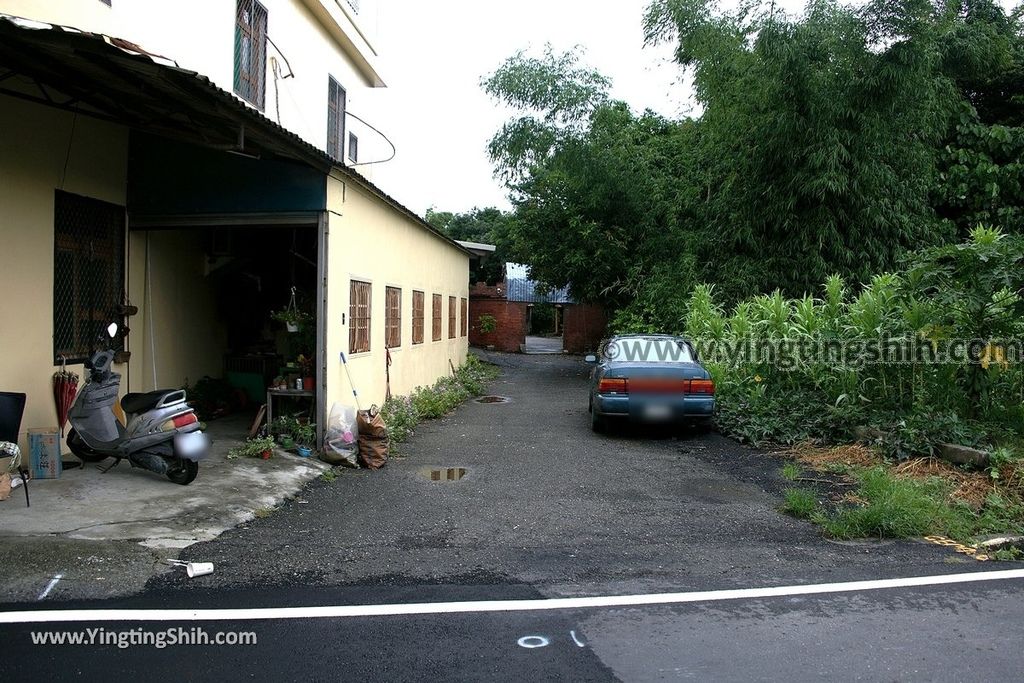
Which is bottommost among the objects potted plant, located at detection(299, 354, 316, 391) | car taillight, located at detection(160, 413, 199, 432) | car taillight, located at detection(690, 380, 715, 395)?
car taillight, located at detection(160, 413, 199, 432)

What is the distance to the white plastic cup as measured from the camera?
4707 millimetres

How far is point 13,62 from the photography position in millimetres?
5996

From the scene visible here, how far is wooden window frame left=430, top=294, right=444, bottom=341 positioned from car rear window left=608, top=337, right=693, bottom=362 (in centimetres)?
556

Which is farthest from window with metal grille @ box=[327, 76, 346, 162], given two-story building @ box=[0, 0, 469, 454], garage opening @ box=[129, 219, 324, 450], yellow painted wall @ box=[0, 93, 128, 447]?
yellow painted wall @ box=[0, 93, 128, 447]

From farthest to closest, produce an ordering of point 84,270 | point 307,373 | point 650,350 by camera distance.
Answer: point 650,350
point 307,373
point 84,270

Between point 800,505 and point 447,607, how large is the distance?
12.1 ft

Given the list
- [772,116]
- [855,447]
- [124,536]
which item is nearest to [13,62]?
[124,536]

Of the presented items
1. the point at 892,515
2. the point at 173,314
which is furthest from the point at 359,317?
the point at 892,515

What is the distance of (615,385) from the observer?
10211 millimetres

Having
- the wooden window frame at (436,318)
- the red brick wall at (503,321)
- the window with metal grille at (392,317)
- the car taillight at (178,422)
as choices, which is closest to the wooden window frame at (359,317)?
the window with metal grille at (392,317)

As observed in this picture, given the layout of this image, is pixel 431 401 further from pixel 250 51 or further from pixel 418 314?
pixel 250 51

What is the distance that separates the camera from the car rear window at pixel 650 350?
11.0 m

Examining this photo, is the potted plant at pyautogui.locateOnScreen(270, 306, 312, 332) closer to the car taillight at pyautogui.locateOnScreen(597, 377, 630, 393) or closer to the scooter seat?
the scooter seat

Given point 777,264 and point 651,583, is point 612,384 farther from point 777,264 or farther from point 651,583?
point 777,264
